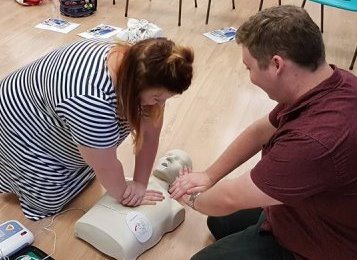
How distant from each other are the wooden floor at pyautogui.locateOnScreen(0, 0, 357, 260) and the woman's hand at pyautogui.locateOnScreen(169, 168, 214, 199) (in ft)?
0.94

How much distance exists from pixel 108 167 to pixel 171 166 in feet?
1.35

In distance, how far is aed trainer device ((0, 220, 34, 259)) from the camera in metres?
1.49

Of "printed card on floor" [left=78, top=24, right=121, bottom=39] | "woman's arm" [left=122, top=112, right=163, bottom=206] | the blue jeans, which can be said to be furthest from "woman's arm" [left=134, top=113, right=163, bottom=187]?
"printed card on floor" [left=78, top=24, right=121, bottom=39]

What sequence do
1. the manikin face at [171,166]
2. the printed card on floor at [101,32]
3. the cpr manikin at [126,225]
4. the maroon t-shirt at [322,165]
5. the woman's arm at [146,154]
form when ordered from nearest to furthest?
the maroon t-shirt at [322,165] < the cpr manikin at [126,225] < the woman's arm at [146,154] < the manikin face at [171,166] < the printed card on floor at [101,32]

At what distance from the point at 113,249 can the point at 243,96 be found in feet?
4.55

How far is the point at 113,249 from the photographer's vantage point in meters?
1.49

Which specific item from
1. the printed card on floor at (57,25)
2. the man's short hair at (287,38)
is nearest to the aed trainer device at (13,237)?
the man's short hair at (287,38)

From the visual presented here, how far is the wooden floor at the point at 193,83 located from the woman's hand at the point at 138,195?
17 centimetres

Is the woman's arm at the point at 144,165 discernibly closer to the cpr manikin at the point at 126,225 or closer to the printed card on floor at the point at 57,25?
the cpr manikin at the point at 126,225

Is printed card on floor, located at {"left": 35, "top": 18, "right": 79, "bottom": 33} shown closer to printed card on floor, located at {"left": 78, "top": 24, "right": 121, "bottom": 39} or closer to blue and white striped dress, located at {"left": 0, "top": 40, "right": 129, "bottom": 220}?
printed card on floor, located at {"left": 78, "top": 24, "right": 121, "bottom": 39}

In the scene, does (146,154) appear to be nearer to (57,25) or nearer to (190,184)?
(190,184)

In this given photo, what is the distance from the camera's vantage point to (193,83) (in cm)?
267

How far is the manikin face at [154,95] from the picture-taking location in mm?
1245

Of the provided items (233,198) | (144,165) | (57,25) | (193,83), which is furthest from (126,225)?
(57,25)
